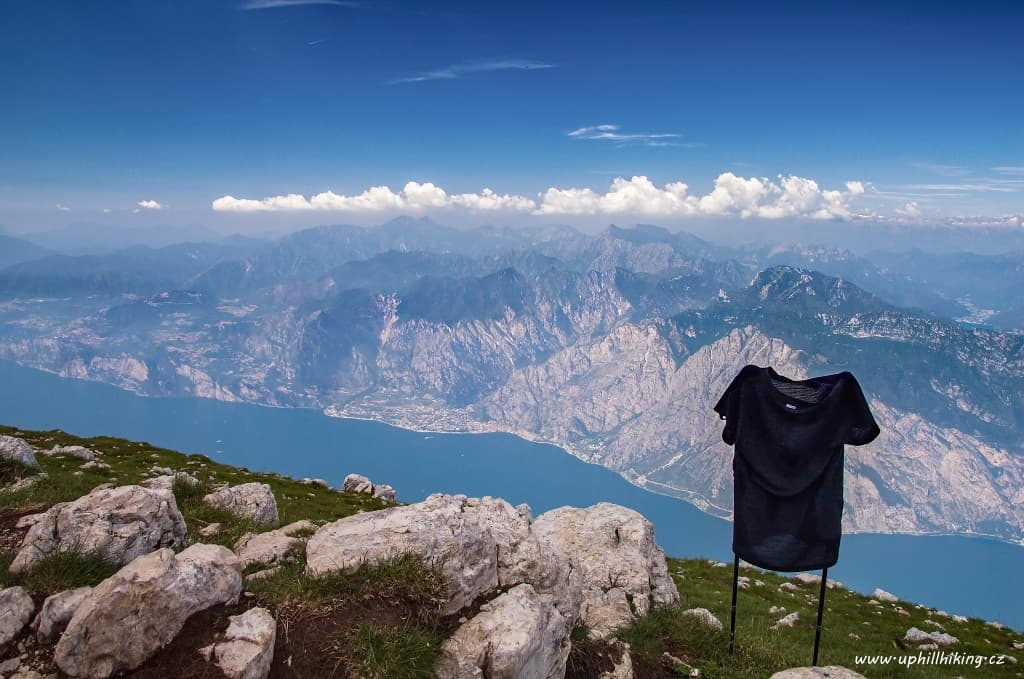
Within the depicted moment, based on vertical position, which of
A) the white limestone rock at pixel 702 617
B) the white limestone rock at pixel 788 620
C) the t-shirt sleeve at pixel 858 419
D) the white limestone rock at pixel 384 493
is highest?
the t-shirt sleeve at pixel 858 419

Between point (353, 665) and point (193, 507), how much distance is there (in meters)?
9.35

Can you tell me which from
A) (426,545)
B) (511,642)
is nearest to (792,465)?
(511,642)

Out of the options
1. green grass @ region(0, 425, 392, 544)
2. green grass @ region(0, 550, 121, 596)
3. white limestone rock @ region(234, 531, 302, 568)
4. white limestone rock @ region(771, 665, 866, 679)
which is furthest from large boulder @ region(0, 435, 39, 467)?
white limestone rock @ region(771, 665, 866, 679)

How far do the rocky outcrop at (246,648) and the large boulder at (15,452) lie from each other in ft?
42.1

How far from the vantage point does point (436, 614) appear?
7977 mm

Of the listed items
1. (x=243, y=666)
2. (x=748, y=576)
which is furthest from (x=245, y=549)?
(x=748, y=576)

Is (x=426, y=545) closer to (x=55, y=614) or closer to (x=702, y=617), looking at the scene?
(x=55, y=614)

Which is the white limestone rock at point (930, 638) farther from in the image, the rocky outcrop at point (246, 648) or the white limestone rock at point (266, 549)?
the rocky outcrop at point (246, 648)

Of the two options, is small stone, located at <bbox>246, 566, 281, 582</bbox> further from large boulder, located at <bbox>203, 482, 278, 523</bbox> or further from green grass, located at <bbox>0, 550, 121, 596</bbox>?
large boulder, located at <bbox>203, 482, 278, 523</bbox>

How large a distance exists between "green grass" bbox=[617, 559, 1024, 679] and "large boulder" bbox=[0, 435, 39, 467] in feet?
56.1

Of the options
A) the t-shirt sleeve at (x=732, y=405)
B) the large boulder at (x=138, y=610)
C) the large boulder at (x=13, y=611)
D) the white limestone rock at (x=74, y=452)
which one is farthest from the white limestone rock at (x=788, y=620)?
the white limestone rock at (x=74, y=452)

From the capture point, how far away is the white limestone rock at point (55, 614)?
22.0ft

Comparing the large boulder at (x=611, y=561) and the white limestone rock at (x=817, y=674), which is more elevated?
the white limestone rock at (x=817, y=674)

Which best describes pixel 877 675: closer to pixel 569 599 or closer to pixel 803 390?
pixel 803 390
